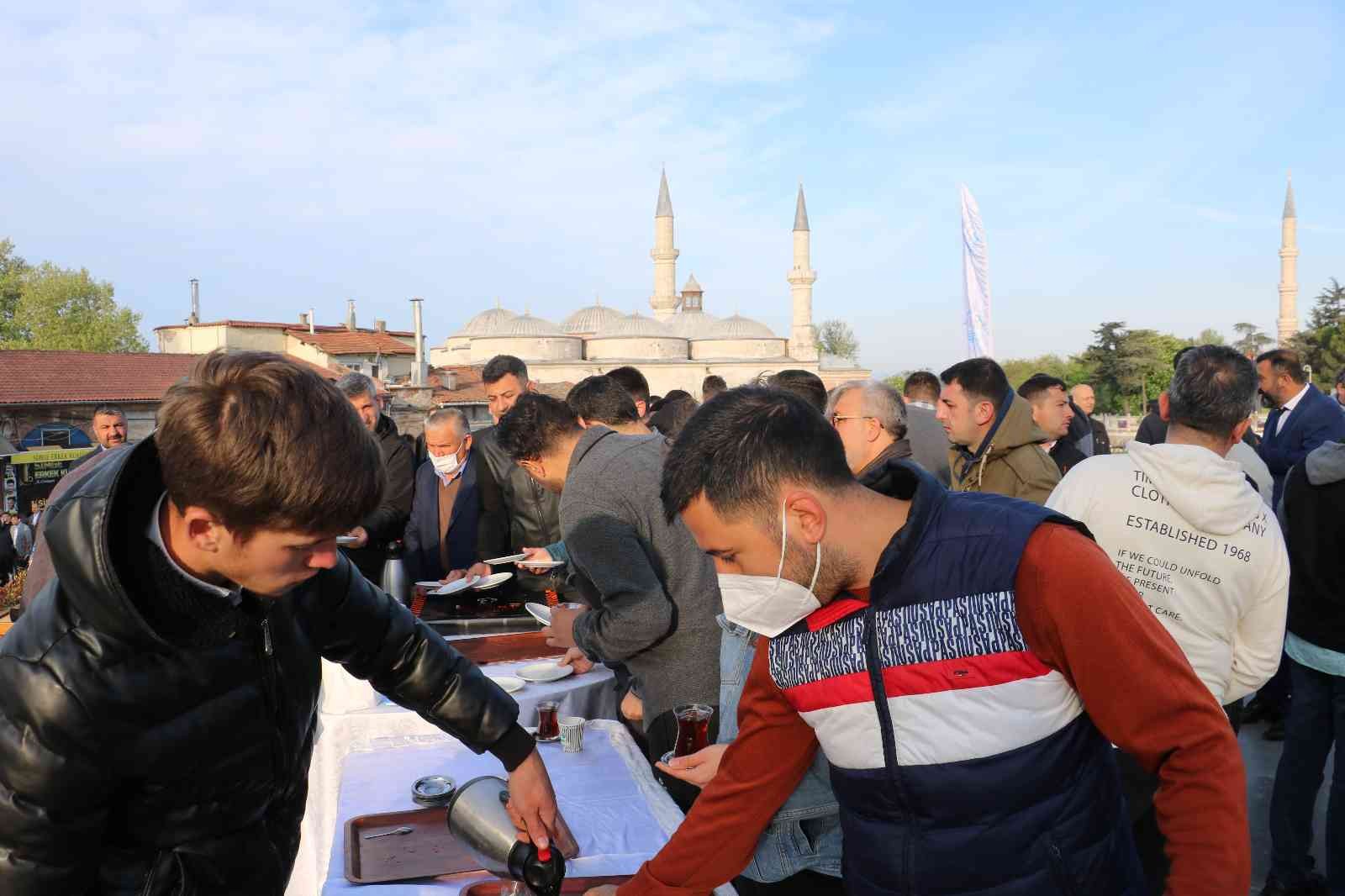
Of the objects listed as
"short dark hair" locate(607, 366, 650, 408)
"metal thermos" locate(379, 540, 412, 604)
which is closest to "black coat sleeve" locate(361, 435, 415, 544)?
"metal thermos" locate(379, 540, 412, 604)

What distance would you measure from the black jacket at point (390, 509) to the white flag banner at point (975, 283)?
431 inches

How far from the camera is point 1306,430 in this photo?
5.68m

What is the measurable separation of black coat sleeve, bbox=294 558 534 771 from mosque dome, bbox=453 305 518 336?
172ft

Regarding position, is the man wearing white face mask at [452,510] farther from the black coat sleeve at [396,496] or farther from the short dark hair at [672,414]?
the short dark hair at [672,414]

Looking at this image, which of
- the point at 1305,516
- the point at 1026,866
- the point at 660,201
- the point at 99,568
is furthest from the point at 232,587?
the point at 660,201

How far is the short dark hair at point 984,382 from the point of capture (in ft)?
12.9

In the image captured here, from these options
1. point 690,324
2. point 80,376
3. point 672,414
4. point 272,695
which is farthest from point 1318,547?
point 690,324

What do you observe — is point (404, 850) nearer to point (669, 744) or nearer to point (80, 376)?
point (669, 744)

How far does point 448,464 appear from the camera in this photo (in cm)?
546

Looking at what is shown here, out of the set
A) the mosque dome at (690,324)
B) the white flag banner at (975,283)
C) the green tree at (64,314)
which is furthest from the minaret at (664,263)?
the white flag banner at (975,283)

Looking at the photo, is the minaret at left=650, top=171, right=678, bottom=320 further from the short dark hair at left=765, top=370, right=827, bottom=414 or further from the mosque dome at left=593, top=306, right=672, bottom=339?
the short dark hair at left=765, top=370, right=827, bottom=414

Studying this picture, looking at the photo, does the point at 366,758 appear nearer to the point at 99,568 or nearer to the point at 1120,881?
the point at 99,568

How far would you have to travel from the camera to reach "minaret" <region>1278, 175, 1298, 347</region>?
49.6m

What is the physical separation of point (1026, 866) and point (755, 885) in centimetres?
91
